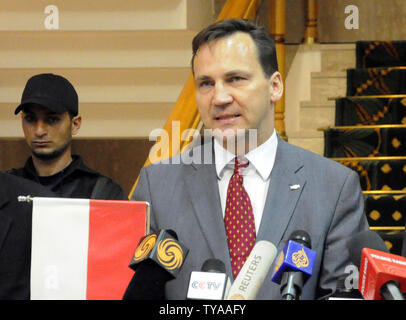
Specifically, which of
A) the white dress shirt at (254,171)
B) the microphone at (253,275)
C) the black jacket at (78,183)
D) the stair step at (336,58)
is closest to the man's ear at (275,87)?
the white dress shirt at (254,171)

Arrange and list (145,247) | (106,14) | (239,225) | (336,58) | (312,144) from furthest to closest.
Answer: (336,58) → (312,144) → (106,14) → (239,225) → (145,247)

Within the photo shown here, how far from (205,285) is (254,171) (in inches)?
28.1

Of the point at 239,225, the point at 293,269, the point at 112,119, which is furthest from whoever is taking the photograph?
the point at 112,119

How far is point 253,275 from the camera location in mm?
1317

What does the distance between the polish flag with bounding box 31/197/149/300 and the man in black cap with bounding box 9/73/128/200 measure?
2.92 ft

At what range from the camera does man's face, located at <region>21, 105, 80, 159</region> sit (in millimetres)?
2902

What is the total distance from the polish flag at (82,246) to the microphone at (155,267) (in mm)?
487

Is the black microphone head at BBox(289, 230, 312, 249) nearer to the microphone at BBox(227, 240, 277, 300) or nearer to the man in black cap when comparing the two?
the microphone at BBox(227, 240, 277, 300)

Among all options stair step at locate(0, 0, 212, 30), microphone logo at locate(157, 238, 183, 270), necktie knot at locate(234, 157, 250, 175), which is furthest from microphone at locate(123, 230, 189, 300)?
stair step at locate(0, 0, 212, 30)

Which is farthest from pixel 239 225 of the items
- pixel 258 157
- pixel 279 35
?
pixel 279 35

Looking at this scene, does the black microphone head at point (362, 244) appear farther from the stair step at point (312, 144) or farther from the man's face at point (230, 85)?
the stair step at point (312, 144)

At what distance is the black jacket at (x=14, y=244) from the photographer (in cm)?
195

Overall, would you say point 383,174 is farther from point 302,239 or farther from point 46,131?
point 302,239

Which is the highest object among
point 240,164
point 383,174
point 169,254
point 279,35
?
point 279,35
